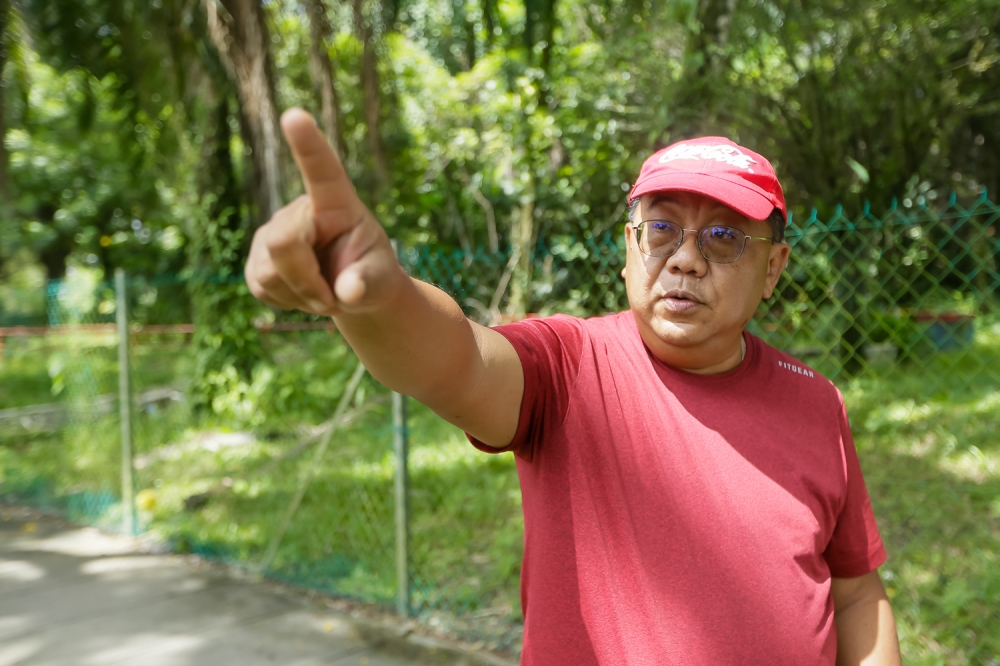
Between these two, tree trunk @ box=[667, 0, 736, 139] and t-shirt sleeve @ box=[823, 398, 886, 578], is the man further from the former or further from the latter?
tree trunk @ box=[667, 0, 736, 139]

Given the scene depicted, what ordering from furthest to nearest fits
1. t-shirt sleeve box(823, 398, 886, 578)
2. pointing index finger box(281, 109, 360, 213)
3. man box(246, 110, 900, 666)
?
t-shirt sleeve box(823, 398, 886, 578)
man box(246, 110, 900, 666)
pointing index finger box(281, 109, 360, 213)

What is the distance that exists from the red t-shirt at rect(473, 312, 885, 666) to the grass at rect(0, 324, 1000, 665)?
6.76 feet

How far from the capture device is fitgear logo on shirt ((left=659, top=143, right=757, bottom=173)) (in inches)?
53.4

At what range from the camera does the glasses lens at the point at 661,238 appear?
139cm

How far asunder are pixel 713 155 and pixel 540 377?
0.52 meters

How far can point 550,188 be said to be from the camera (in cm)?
656

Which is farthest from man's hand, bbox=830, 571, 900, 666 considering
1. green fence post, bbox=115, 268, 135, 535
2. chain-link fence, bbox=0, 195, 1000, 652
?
green fence post, bbox=115, 268, 135, 535

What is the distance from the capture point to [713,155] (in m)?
1.37

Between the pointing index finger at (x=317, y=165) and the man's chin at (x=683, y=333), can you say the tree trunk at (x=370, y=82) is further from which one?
the pointing index finger at (x=317, y=165)

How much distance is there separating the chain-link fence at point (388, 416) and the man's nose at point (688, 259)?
142cm

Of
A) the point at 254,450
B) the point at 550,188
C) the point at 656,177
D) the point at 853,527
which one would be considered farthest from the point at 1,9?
the point at 853,527

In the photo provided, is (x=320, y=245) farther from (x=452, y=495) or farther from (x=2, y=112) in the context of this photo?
(x=2, y=112)

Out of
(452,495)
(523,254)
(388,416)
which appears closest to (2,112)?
(388,416)

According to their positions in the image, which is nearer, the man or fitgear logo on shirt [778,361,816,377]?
the man
